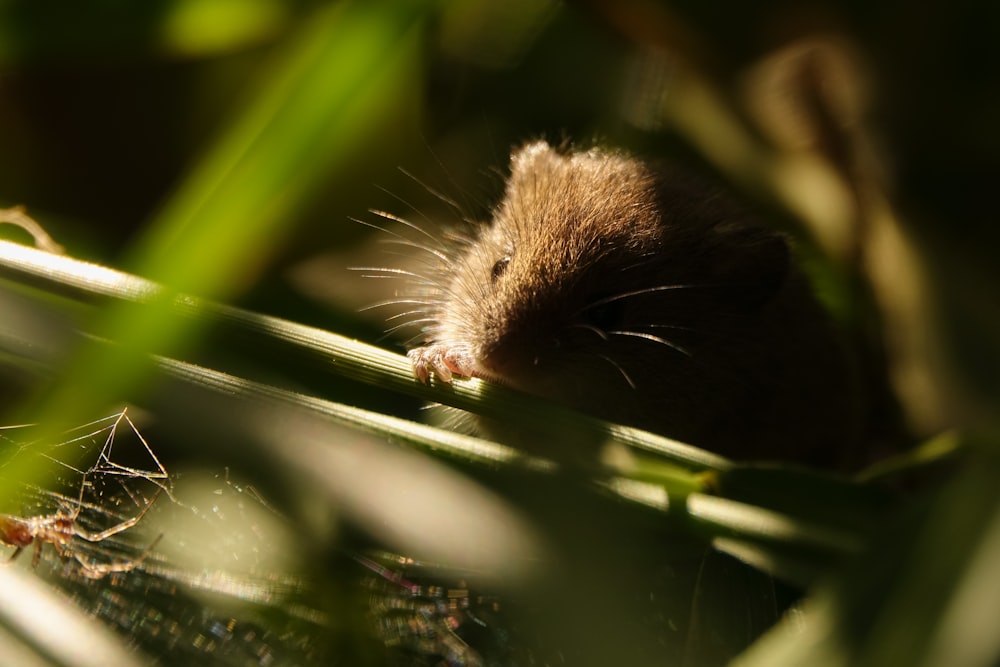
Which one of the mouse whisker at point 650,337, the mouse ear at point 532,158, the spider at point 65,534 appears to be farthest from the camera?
the mouse ear at point 532,158

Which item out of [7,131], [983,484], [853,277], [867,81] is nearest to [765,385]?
[853,277]

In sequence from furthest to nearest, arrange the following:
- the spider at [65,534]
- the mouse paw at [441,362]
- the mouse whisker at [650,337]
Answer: the mouse whisker at [650,337], the mouse paw at [441,362], the spider at [65,534]

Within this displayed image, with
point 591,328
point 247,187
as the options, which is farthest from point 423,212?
point 247,187

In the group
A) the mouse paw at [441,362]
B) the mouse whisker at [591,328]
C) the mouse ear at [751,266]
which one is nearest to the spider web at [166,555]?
the mouse paw at [441,362]

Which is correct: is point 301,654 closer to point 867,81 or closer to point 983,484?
point 983,484

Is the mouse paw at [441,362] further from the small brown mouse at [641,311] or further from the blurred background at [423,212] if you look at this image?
the blurred background at [423,212]

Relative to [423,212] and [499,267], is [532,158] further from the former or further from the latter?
[423,212]

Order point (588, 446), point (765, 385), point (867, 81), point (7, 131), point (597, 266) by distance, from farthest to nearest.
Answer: point (867, 81)
point (7, 131)
point (765, 385)
point (597, 266)
point (588, 446)

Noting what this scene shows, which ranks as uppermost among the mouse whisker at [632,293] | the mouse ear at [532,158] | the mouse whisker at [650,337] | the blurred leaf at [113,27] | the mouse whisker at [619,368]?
the blurred leaf at [113,27]
